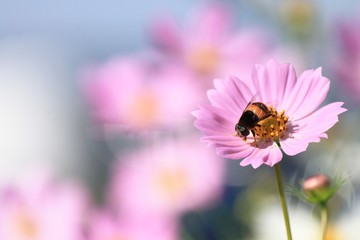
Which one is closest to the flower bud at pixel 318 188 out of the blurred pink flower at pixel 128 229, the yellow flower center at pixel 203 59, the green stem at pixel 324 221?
the green stem at pixel 324 221

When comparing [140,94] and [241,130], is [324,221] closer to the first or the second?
[241,130]

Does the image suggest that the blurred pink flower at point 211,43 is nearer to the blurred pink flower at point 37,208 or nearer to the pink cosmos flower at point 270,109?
the blurred pink flower at point 37,208

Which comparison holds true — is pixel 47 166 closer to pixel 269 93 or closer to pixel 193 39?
pixel 193 39

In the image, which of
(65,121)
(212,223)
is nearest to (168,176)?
(212,223)

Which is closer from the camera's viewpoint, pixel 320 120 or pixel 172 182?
pixel 320 120

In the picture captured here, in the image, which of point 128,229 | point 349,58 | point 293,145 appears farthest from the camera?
point 349,58

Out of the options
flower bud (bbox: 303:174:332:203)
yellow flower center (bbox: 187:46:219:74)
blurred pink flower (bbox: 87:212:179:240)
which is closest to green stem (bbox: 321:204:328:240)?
flower bud (bbox: 303:174:332:203)

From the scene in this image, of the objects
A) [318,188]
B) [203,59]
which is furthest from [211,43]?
[318,188]
